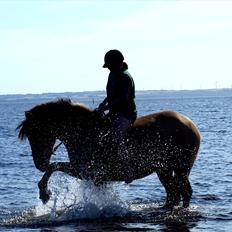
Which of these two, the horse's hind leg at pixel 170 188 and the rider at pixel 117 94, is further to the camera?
the horse's hind leg at pixel 170 188

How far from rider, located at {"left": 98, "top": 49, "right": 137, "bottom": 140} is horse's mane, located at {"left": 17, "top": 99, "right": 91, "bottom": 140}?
48 cm

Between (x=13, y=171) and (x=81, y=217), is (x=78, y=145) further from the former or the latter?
(x=13, y=171)

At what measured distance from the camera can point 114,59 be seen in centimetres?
1358

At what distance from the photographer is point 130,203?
15.6 m

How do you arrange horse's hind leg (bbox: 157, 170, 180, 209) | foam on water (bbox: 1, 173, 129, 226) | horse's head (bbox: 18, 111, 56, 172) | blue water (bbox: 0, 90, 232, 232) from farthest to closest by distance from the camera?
horse's hind leg (bbox: 157, 170, 180, 209)
foam on water (bbox: 1, 173, 129, 226)
horse's head (bbox: 18, 111, 56, 172)
blue water (bbox: 0, 90, 232, 232)

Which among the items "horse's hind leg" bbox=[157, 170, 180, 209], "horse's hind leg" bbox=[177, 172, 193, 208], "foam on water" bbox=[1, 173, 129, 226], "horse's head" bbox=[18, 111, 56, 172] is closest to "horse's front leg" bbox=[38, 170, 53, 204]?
"horse's head" bbox=[18, 111, 56, 172]

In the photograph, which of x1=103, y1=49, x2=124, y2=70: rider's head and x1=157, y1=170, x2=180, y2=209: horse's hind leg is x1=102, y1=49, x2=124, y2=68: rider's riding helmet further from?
x1=157, y1=170, x2=180, y2=209: horse's hind leg

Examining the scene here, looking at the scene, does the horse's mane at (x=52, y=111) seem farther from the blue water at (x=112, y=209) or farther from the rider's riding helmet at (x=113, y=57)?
the rider's riding helmet at (x=113, y=57)

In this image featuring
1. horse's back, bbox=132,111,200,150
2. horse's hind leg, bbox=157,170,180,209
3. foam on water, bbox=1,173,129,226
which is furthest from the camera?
horse's hind leg, bbox=157,170,180,209

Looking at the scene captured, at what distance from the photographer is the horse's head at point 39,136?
13.5 metres

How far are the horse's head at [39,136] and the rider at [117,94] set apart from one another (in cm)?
122

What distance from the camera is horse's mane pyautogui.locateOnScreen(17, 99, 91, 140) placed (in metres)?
13.5

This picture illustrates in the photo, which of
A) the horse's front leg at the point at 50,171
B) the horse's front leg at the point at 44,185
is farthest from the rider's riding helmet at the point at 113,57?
the horse's front leg at the point at 44,185

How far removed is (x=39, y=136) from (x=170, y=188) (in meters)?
3.22
